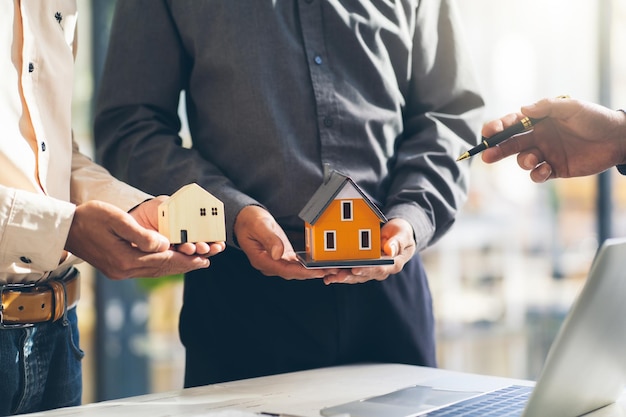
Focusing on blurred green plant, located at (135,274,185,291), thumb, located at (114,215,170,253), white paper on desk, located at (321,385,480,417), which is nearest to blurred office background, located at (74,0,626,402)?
blurred green plant, located at (135,274,185,291)

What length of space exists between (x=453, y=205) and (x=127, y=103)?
71 centimetres

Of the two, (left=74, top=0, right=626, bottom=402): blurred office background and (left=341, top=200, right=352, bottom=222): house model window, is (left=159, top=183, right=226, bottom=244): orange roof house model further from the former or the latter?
(left=74, top=0, right=626, bottom=402): blurred office background

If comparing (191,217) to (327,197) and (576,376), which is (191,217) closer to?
(327,197)

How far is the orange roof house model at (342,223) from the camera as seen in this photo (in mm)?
1300

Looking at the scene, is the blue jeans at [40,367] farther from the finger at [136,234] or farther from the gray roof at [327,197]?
the gray roof at [327,197]

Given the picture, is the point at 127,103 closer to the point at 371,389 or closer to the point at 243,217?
the point at 243,217

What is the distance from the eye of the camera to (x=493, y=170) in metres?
3.47

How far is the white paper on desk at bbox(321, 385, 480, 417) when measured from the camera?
3.33ft

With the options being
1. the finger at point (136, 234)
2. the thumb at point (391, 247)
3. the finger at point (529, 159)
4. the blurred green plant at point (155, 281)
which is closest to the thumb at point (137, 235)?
the finger at point (136, 234)

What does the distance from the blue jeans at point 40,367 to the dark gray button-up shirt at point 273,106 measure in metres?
0.36

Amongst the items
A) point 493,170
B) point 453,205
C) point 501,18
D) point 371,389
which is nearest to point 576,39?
point 501,18

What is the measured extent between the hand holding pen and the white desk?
0.45 metres

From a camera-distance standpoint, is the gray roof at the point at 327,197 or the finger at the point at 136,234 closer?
the finger at the point at 136,234

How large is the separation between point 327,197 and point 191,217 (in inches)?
9.4
